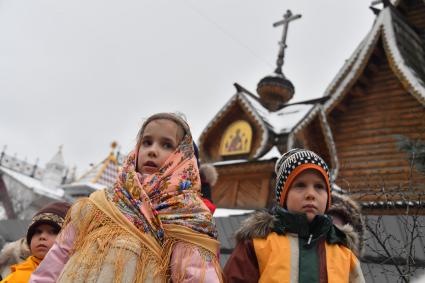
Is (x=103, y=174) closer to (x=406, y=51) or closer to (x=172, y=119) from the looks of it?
(x=406, y=51)

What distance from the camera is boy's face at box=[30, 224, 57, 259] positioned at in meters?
2.90

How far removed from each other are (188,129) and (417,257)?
3307 millimetres

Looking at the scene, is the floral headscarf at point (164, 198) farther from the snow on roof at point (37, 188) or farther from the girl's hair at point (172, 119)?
the snow on roof at point (37, 188)

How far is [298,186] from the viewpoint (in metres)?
2.32

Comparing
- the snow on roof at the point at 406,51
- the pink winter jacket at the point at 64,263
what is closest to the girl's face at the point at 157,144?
the pink winter jacket at the point at 64,263

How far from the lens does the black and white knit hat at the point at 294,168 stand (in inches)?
90.5

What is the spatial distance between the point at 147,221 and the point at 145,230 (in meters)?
0.04

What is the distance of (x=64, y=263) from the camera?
195 centimetres

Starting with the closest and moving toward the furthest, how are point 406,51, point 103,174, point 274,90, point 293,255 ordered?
point 293,255 → point 406,51 → point 274,90 → point 103,174

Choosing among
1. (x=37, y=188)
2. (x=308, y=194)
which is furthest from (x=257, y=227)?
(x=37, y=188)

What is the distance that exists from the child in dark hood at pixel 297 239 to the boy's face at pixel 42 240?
153 cm

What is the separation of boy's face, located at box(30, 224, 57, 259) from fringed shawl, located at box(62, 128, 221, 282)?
1.04 m

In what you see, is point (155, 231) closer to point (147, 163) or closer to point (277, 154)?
point (147, 163)

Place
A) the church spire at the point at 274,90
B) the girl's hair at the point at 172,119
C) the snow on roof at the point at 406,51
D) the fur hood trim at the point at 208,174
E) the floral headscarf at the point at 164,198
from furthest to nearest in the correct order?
the church spire at the point at 274,90 → the snow on roof at the point at 406,51 → the fur hood trim at the point at 208,174 → the girl's hair at the point at 172,119 → the floral headscarf at the point at 164,198
